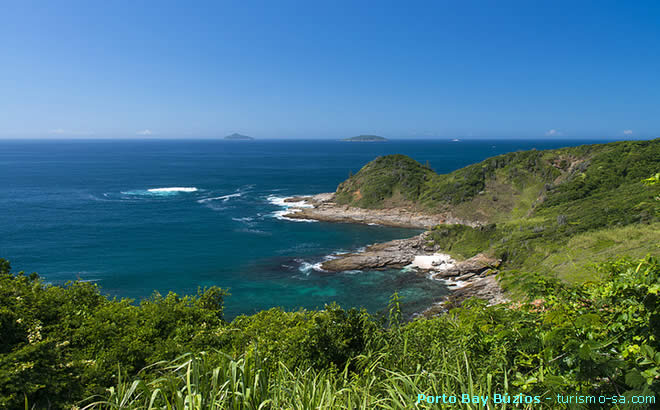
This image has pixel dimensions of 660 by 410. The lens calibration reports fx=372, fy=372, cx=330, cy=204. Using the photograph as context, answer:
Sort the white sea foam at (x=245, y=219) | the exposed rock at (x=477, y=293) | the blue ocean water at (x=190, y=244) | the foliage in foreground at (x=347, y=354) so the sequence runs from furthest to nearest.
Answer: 1. the white sea foam at (x=245, y=219)
2. the blue ocean water at (x=190, y=244)
3. the exposed rock at (x=477, y=293)
4. the foliage in foreground at (x=347, y=354)

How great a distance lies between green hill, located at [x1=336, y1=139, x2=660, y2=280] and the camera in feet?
125

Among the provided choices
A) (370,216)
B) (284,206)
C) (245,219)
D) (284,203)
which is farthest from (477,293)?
(284,203)

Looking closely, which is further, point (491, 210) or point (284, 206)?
point (284, 206)

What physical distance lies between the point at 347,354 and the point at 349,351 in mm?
126

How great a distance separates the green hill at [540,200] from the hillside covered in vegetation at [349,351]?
7.48 m

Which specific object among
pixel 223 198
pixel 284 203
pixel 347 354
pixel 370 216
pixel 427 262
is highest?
pixel 347 354

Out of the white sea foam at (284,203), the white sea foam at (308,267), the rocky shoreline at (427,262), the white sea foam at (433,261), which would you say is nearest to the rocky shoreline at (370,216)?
the rocky shoreline at (427,262)

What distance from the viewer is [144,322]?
15188mm

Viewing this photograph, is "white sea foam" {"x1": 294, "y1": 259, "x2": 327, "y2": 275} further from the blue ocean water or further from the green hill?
the green hill

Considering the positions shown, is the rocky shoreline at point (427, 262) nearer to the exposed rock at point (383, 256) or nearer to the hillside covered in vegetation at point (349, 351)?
the exposed rock at point (383, 256)

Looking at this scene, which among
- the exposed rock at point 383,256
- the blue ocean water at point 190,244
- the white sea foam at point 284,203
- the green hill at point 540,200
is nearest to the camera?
the green hill at point 540,200

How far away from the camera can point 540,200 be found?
63.6m

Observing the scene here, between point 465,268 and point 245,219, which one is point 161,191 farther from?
point 465,268

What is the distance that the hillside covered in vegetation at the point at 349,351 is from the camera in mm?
4355
